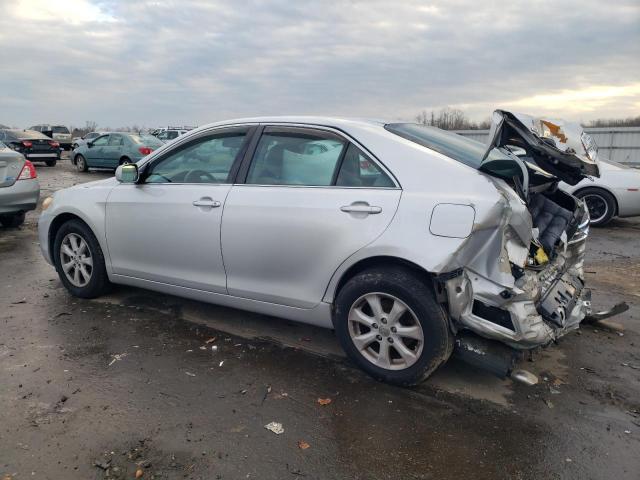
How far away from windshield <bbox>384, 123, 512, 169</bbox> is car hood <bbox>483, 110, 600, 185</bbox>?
0.44 feet

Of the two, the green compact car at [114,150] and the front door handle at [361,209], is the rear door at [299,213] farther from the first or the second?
the green compact car at [114,150]

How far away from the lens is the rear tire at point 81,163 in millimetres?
19109

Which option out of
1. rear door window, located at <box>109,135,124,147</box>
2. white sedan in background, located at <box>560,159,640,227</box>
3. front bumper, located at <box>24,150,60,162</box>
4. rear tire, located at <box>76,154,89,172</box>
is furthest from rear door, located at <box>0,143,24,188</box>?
front bumper, located at <box>24,150,60,162</box>

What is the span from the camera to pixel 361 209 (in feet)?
10.5

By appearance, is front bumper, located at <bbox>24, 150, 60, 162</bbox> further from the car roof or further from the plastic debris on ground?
the plastic debris on ground

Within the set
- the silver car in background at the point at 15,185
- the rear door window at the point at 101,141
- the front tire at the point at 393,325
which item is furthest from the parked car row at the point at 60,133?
the front tire at the point at 393,325

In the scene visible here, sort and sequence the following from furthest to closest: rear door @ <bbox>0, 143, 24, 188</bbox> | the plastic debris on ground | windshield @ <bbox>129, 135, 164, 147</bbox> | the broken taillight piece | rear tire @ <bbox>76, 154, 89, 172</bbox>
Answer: rear tire @ <bbox>76, 154, 89, 172</bbox>, windshield @ <bbox>129, 135, 164, 147</bbox>, the broken taillight piece, rear door @ <bbox>0, 143, 24, 188</bbox>, the plastic debris on ground

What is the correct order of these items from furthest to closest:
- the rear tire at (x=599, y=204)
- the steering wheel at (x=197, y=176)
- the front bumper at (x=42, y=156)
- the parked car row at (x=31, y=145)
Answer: the front bumper at (x=42, y=156) < the parked car row at (x=31, y=145) < the rear tire at (x=599, y=204) < the steering wheel at (x=197, y=176)

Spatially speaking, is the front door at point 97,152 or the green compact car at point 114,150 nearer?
the green compact car at point 114,150

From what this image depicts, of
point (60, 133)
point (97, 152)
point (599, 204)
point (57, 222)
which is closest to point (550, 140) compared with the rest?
point (57, 222)

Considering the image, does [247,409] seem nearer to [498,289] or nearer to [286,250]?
[286,250]

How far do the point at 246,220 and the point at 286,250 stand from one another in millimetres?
392

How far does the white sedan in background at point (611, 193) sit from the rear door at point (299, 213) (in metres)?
6.78

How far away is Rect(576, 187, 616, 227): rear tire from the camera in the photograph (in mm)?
9109
